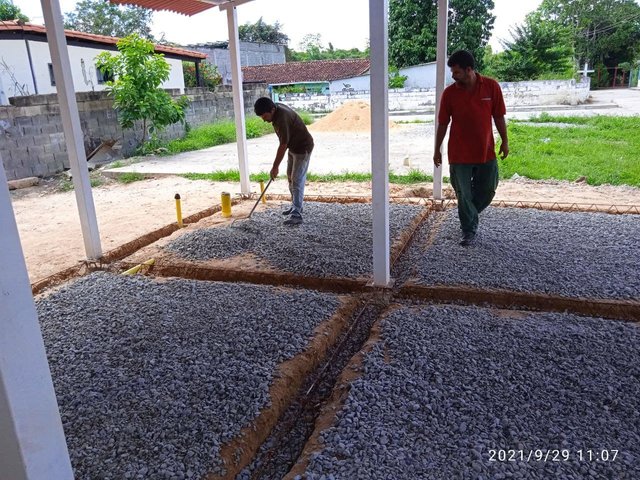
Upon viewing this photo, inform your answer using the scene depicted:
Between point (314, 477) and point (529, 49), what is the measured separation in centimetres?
2848

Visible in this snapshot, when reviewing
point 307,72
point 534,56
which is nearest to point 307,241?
point 534,56

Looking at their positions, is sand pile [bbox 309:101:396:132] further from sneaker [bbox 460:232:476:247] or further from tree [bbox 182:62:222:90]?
sneaker [bbox 460:232:476:247]

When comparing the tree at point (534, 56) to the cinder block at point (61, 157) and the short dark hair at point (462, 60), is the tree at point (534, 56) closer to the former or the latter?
the cinder block at point (61, 157)

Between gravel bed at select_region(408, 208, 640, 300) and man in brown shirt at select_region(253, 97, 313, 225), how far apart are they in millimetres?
1528

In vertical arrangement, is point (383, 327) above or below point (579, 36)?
below

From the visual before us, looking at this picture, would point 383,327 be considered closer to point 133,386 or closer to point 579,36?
point 133,386

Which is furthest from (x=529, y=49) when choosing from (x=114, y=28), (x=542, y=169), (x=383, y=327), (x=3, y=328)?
(x=3, y=328)

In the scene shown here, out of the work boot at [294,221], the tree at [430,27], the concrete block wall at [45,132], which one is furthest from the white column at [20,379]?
the tree at [430,27]

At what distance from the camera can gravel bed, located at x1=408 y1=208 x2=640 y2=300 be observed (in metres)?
4.07

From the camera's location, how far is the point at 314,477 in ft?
6.98

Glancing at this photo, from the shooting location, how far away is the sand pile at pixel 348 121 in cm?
1882

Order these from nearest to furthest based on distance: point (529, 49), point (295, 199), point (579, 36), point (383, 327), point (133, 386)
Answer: point (133, 386) < point (383, 327) < point (295, 199) < point (529, 49) < point (579, 36)

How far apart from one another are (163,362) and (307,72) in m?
30.0

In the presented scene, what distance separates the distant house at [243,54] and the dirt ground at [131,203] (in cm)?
1722
